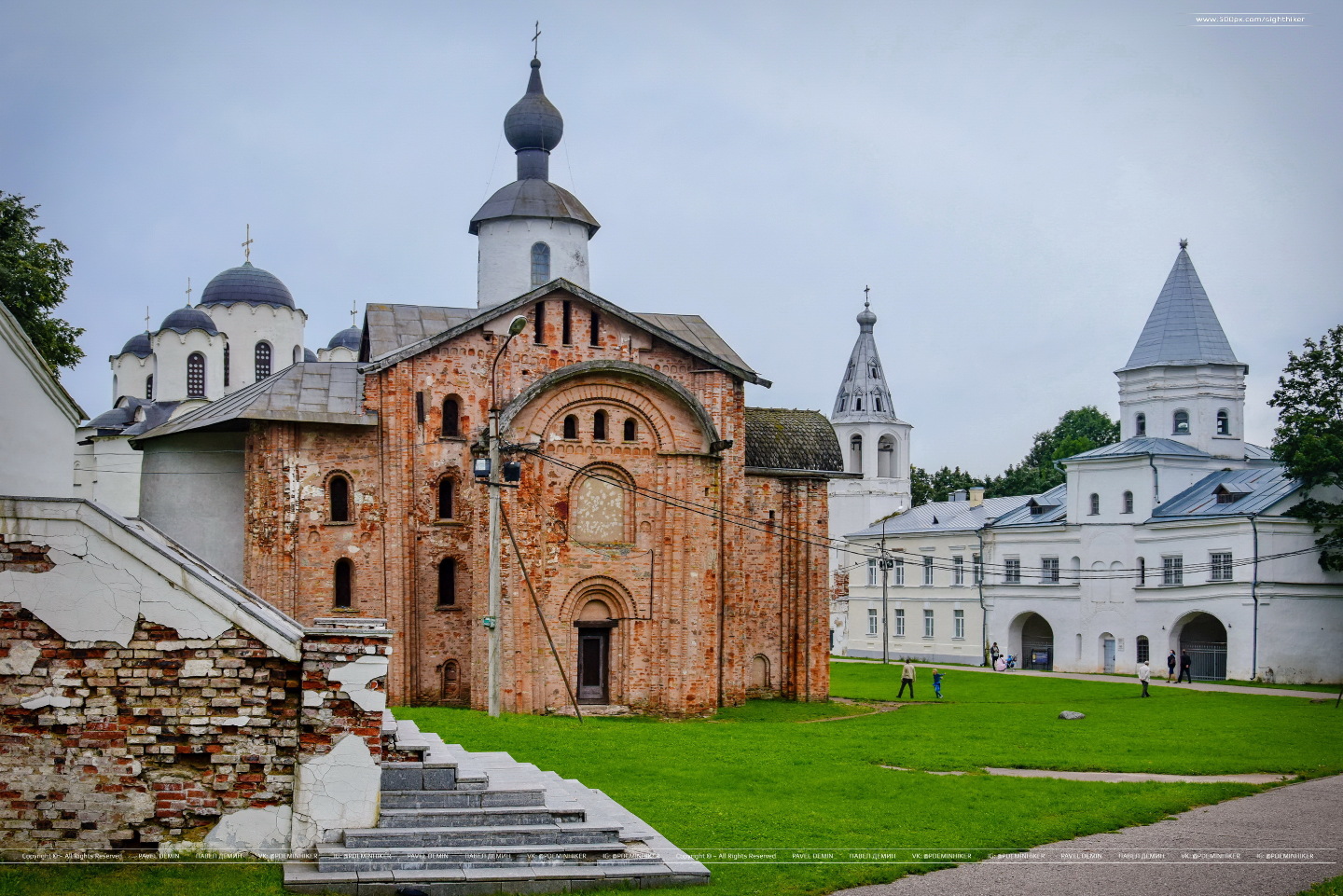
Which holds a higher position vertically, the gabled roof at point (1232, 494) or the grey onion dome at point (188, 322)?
the grey onion dome at point (188, 322)

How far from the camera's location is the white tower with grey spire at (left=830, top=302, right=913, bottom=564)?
8438cm

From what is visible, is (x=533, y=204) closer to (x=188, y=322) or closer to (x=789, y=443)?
(x=789, y=443)

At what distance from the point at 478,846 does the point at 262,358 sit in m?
47.3

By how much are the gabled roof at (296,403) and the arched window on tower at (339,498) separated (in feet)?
4.54

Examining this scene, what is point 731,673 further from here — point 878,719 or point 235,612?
point 235,612

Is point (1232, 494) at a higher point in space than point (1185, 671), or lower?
higher

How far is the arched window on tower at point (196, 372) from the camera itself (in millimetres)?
53562

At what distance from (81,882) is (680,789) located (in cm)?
748

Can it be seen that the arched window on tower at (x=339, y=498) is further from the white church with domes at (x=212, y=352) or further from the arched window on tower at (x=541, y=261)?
the white church with domes at (x=212, y=352)

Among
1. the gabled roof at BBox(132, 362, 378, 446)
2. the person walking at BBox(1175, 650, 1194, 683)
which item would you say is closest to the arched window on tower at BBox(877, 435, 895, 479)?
the person walking at BBox(1175, 650, 1194, 683)

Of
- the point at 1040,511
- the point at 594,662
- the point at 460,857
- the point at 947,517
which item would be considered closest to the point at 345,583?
the point at 594,662

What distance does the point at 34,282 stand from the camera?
29.3m

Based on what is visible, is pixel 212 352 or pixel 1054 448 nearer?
pixel 212 352

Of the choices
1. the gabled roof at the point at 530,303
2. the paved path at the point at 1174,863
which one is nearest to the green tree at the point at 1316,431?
the gabled roof at the point at 530,303
